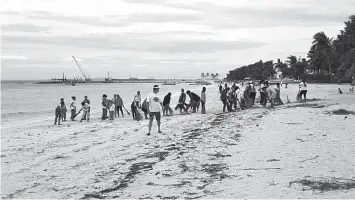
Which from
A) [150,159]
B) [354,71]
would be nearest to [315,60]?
[354,71]

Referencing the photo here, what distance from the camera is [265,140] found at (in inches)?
365

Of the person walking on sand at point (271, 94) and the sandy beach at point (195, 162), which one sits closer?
the sandy beach at point (195, 162)

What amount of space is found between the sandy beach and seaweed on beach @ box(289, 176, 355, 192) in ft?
0.05

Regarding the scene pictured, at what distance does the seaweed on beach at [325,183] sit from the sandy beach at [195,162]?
0.05 feet

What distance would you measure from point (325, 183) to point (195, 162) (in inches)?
107

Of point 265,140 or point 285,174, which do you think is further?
point 265,140

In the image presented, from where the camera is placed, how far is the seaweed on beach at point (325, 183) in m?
5.29

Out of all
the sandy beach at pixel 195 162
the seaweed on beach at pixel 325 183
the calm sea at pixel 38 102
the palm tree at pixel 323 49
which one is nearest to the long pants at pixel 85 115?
the calm sea at pixel 38 102

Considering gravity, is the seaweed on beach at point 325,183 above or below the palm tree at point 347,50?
below

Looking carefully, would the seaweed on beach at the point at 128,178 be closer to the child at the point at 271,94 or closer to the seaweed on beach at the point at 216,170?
the seaweed on beach at the point at 216,170

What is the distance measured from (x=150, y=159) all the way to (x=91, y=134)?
19.3 feet

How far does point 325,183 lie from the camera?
5.50m

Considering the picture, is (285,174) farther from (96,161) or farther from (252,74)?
(252,74)

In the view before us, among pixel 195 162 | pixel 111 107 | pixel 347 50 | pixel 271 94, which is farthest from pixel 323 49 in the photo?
pixel 195 162
